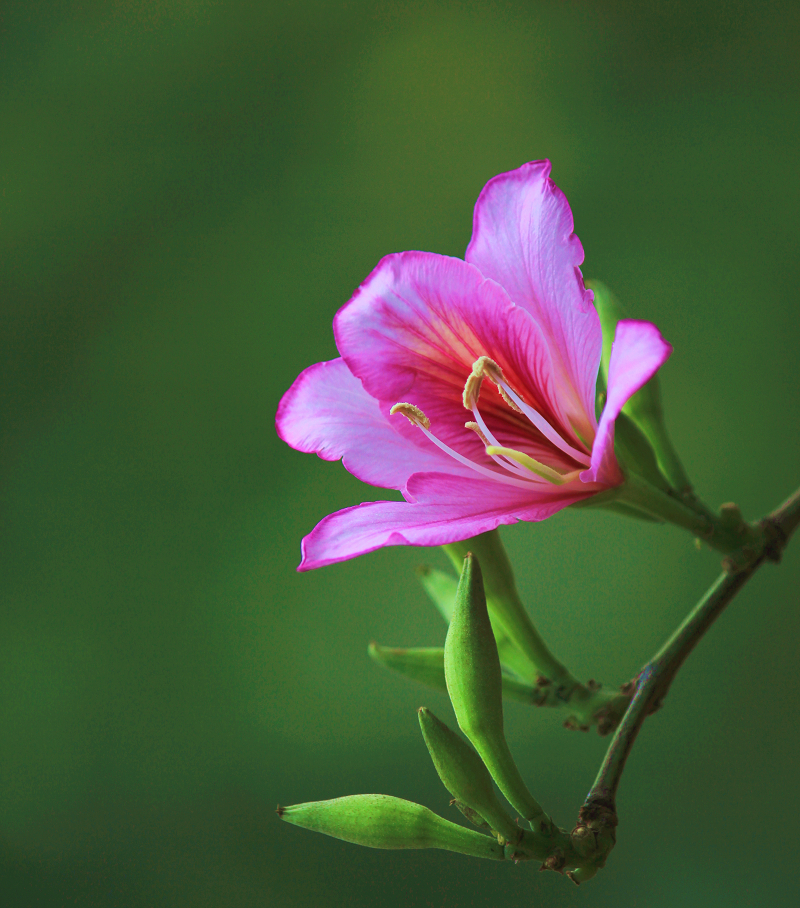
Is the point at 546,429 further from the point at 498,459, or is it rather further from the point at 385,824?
the point at 385,824

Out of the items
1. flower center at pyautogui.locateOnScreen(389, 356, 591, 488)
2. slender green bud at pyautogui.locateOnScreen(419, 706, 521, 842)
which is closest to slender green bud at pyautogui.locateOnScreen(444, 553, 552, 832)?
slender green bud at pyautogui.locateOnScreen(419, 706, 521, 842)

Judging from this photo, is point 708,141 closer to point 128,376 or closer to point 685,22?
point 685,22

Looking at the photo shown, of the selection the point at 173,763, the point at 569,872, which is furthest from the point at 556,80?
the point at 569,872

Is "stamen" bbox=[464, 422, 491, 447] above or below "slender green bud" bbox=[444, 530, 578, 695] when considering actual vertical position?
above

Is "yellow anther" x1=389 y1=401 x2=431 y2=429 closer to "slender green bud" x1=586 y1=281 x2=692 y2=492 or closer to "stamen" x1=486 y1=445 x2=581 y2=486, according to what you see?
"stamen" x1=486 y1=445 x2=581 y2=486

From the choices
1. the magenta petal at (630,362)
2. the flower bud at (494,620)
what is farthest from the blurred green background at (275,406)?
the magenta petal at (630,362)

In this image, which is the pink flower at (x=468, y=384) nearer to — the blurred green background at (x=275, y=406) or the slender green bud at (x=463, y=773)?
the slender green bud at (x=463, y=773)
